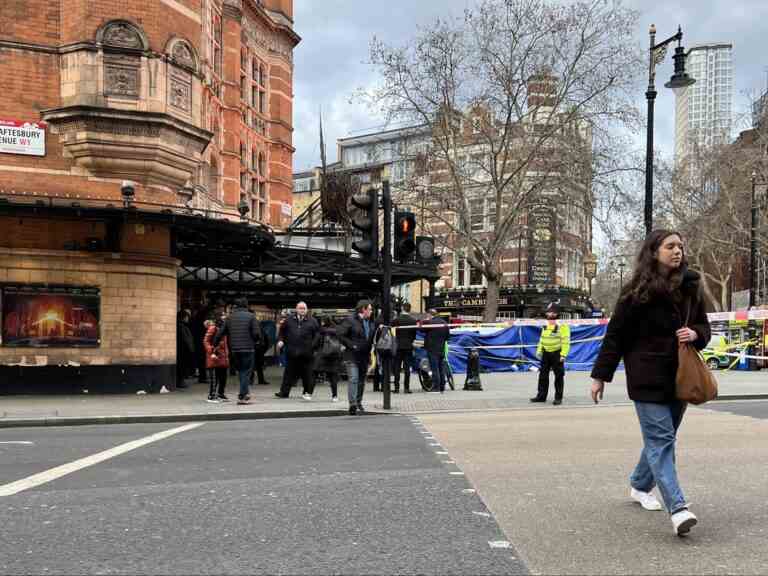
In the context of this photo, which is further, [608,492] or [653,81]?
[653,81]

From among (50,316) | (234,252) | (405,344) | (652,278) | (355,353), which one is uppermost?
(234,252)

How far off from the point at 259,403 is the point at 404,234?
13.2 feet

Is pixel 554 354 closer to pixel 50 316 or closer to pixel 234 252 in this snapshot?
pixel 234 252

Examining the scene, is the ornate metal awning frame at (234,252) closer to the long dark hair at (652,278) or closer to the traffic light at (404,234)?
the traffic light at (404,234)

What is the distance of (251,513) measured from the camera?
468 cm

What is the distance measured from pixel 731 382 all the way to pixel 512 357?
18.7 feet

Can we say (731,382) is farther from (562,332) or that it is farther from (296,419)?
(296,419)

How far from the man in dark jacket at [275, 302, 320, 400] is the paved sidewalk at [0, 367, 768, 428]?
0.53m

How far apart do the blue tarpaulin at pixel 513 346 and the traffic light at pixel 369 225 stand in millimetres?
8201

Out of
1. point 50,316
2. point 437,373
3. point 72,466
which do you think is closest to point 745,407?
point 437,373

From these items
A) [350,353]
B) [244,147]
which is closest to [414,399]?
[350,353]

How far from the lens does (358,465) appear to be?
6.35 metres

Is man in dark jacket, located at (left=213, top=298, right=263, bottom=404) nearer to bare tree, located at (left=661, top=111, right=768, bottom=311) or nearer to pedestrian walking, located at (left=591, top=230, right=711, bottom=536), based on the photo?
pedestrian walking, located at (left=591, top=230, right=711, bottom=536)

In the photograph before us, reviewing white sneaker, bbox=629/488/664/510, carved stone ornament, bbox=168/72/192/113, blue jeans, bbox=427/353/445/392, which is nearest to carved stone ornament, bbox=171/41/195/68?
carved stone ornament, bbox=168/72/192/113
